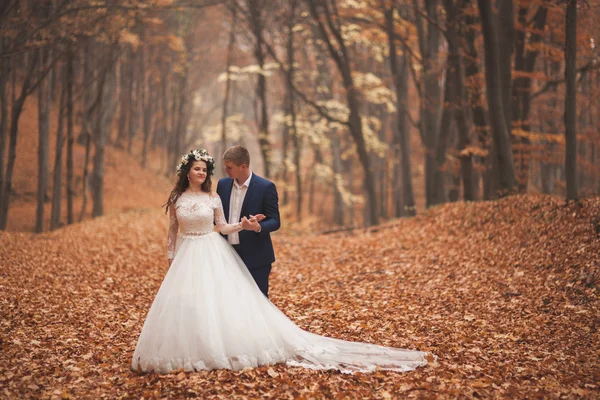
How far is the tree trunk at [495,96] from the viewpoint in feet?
37.0

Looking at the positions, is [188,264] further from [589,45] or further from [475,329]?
[589,45]

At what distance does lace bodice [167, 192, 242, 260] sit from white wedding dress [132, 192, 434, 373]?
1 centimetres

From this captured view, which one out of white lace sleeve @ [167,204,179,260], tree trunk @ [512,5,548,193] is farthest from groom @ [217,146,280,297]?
tree trunk @ [512,5,548,193]

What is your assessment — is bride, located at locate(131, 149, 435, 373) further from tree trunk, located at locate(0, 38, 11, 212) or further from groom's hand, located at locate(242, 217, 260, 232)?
tree trunk, located at locate(0, 38, 11, 212)

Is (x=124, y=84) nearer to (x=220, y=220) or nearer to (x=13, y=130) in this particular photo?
(x=13, y=130)

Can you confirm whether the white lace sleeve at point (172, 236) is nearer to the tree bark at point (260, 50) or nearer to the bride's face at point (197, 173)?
the bride's face at point (197, 173)

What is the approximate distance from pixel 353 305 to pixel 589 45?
10.7 meters

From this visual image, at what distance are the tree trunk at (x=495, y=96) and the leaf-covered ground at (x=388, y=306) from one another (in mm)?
949

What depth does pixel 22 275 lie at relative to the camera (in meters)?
9.28

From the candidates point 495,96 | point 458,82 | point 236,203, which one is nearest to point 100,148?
point 458,82

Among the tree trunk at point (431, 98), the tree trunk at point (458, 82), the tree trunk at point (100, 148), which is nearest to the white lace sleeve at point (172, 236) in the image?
the tree trunk at point (458, 82)

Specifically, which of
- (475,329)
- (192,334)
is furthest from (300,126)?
(192,334)

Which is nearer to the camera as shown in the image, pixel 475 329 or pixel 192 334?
pixel 192 334

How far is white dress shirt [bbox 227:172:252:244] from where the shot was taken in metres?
5.73
